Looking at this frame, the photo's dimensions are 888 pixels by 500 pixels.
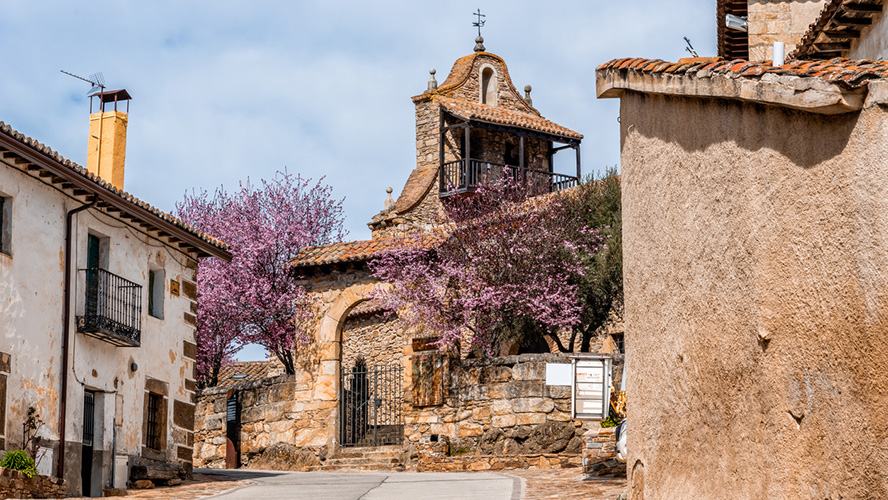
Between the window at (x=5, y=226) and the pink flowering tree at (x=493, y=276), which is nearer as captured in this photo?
the window at (x=5, y=226)

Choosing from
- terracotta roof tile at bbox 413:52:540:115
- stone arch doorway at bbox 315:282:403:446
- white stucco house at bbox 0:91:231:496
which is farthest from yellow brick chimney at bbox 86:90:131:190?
terracotta roof tile at bbox 413:52:540:115

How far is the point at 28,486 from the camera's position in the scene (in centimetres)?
1614

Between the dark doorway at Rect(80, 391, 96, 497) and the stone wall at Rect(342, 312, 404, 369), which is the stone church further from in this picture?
the dark doorway at Rect(80, 391, 96, 497)

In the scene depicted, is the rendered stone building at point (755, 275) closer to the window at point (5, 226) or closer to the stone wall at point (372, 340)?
the window at point (5, 226)

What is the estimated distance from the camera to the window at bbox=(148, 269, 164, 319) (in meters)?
21.1

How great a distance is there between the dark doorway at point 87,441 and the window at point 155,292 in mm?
2516

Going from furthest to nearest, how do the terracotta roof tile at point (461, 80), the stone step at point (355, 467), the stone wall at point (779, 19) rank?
the terracotta roof tile at point (461, 80) → the stone step at point (355, 467) → the stone wall at point (779, 19)

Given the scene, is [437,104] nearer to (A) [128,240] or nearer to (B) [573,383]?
(A) [128,240]

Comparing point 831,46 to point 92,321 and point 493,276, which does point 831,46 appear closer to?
point 493,276

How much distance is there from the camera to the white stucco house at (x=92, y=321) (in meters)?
17.1

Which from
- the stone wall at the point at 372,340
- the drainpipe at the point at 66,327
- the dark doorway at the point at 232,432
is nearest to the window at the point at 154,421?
the drainpipe at the point at 66,327

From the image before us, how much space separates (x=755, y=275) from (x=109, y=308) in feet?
45.8

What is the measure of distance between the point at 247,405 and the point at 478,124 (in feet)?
48.5

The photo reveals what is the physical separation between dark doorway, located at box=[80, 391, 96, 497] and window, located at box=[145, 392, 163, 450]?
5.57 ft
